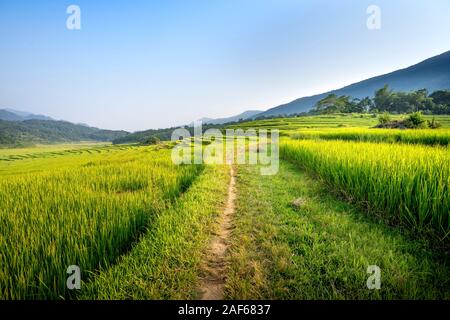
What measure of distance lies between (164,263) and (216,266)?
724mm

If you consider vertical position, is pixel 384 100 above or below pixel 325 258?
above

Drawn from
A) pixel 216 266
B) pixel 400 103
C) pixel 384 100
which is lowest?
pixel 216 266

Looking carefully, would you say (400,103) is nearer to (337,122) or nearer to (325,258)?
(337,122)

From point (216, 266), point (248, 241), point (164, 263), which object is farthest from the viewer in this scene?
point (248, 241)

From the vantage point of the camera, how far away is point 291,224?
4.04 meters

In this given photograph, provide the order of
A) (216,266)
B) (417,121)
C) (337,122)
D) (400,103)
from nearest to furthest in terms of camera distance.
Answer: (216,266) → (417,121) → (337,122) → (400,103)

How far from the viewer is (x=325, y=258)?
9.54 feet

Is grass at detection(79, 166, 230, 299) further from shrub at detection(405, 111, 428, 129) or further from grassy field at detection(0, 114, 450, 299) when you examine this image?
shrub at detection(405, 111, 428, 129)

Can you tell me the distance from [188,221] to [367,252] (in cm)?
292

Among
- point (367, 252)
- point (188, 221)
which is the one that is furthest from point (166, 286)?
point (367, 252)

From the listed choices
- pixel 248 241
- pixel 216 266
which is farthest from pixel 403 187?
pixel 216 266

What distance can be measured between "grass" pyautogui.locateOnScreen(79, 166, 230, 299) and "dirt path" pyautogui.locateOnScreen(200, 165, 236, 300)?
0.12 metres
